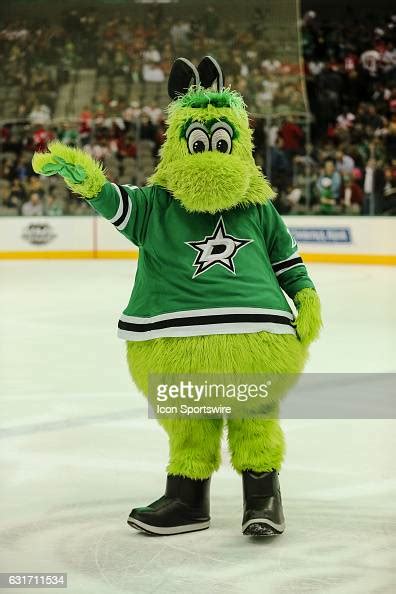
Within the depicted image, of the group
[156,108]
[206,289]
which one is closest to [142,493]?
[206,289]

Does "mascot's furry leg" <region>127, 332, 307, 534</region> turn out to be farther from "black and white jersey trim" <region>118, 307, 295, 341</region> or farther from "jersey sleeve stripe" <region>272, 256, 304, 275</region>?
"jersey sleeve stripe" <region>272, 256, 304, 275</region>

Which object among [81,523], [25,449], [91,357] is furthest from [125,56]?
[81,523]

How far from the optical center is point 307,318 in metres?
3.38

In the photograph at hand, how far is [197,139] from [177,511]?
114cm

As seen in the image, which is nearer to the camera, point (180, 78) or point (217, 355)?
point (217, 355)

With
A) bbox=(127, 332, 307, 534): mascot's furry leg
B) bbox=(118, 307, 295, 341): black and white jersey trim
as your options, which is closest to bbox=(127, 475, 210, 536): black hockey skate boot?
bbox=(127, 332, 307, 534): mascot's furry leg

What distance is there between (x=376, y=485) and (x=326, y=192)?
11.6m

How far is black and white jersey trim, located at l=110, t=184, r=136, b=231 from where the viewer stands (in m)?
3.33

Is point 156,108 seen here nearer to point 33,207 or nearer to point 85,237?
point 85,237

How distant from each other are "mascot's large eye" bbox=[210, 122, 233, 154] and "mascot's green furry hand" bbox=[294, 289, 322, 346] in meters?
0.51

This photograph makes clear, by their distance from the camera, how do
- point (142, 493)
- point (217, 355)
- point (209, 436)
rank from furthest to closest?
point (142, 493), point (209, 436), point (217, 355)

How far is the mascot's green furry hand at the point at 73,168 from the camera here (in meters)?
3.26

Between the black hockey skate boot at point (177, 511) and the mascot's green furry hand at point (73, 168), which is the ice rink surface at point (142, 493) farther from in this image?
the mascot's green furry hand at point (73, 168)

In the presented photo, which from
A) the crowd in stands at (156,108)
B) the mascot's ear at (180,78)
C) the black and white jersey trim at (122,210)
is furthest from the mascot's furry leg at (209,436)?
the crowd in stands at (156,108)
